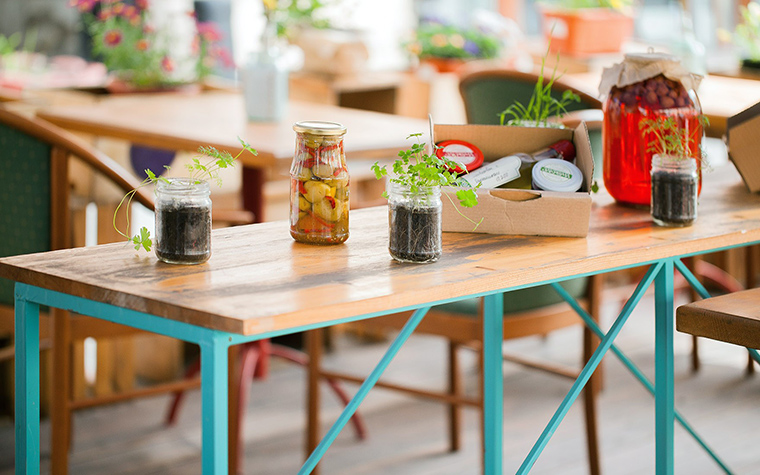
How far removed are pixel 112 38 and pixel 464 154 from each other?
2.09 meters

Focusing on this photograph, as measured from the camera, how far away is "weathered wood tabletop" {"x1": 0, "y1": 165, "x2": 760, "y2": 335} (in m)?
1.21

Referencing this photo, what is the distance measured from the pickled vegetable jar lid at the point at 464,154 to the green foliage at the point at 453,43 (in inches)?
110

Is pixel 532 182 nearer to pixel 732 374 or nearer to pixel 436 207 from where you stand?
pixel 436 207

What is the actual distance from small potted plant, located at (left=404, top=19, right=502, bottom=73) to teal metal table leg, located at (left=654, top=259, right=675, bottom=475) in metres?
2.84

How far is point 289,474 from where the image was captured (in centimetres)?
261

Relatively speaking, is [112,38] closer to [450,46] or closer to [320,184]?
[450,46]

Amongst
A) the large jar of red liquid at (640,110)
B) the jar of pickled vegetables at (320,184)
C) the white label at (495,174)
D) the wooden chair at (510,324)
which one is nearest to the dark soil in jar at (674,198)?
the large jar of red liquid at (640,110)

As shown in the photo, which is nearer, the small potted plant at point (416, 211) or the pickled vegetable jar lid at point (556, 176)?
the small potted plant at point (416, 211)

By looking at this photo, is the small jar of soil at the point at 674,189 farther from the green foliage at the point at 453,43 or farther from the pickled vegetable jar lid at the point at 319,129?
the green foliage at the point at 453,43

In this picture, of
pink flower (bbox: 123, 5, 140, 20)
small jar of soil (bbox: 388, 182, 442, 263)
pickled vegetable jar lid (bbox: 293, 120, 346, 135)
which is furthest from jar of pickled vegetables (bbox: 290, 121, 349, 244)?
pink flower (bbox: 123, 5, 140, 20)

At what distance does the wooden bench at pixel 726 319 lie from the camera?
57.5 inches

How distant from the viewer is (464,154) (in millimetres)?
1644

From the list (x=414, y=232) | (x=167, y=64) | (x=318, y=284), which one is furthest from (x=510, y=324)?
(x=167, y=64)

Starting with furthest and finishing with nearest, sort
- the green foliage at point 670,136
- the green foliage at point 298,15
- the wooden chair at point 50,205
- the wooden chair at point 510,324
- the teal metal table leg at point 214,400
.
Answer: the green foliage at point 298,15
the wooden chair at point 510,324
the wooden chair at point 50,205
the green foliage at point 670,136
the teal metal table leg at point 214,400
